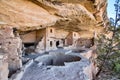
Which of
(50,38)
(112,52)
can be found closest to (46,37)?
(50,38)

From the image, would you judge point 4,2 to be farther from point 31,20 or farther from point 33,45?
point 33,45

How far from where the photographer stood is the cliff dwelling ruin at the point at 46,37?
5.83 meters

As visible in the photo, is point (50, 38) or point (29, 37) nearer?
point (29, 37)

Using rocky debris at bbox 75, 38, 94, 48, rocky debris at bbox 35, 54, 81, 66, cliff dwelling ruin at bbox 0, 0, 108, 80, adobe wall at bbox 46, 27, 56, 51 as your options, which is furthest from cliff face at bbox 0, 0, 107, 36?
rocky debris at bbox 75, 38, 94, 48

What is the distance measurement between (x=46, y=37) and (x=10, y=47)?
597cm

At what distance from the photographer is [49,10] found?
9.55 meters

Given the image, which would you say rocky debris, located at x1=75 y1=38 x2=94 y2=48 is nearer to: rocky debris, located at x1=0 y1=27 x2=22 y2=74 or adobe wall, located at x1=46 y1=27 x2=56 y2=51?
adobe wall, located at x1=46 y1=27 x2=56 y2=51

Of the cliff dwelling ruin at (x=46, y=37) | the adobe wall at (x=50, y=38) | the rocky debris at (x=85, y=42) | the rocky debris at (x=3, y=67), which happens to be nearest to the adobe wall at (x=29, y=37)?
the cliff dwelling ruin at (x=46, y=37)

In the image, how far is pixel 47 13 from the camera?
9500 millimetres

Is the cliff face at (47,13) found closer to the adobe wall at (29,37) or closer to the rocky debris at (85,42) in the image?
the adobe wall at (29,37)

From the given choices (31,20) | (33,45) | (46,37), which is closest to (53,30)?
(46,37)

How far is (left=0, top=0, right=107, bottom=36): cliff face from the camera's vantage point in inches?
292

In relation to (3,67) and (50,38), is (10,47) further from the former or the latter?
(50,38)

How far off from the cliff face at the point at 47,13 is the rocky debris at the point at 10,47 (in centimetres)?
147
